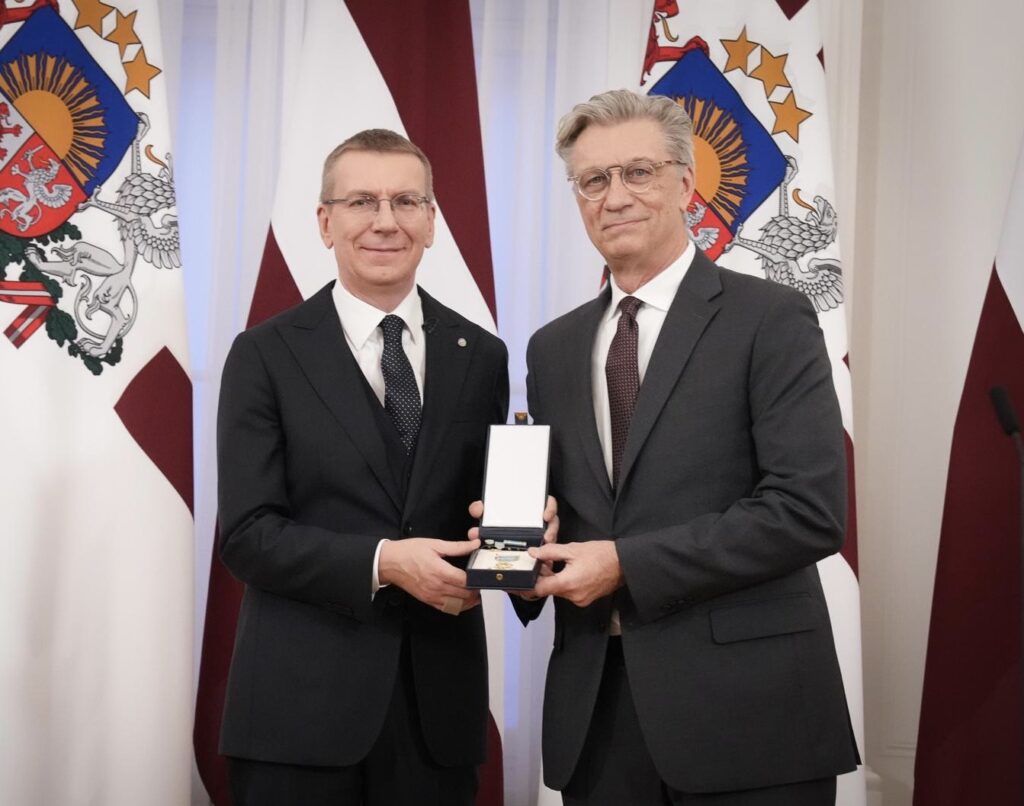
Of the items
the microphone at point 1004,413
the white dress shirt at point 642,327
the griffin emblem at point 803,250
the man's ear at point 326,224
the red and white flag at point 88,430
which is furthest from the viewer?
the griffin emblem at point 803,250

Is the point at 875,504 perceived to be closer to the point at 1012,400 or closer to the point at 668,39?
the point at 1012,400

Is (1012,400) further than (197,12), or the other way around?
(197,12)

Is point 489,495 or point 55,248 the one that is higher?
point 55,248

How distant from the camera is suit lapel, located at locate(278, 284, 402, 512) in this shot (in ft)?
6.29

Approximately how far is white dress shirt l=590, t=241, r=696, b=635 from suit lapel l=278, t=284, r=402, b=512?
0.41 m

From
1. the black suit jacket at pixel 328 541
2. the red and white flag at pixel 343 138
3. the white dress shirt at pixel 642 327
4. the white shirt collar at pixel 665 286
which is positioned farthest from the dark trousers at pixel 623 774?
the red and white flag at pixel 343 138

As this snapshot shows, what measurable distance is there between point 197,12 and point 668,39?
5.40 ft

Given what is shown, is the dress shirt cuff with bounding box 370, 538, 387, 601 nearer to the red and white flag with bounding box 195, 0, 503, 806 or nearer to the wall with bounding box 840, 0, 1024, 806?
the red and white flag with bounding box 195, 0, 503, 806

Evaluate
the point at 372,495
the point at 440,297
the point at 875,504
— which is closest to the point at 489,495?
the point at 372,495

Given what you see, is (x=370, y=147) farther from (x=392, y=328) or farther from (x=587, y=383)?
(x=587, y=383)

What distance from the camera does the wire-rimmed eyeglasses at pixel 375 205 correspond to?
205cm

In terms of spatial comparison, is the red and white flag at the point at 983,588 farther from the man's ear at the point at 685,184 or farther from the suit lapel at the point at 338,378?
the suit lapel at the point at 338,378

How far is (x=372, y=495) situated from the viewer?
192 cm

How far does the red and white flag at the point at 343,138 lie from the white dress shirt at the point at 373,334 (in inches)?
39.2
